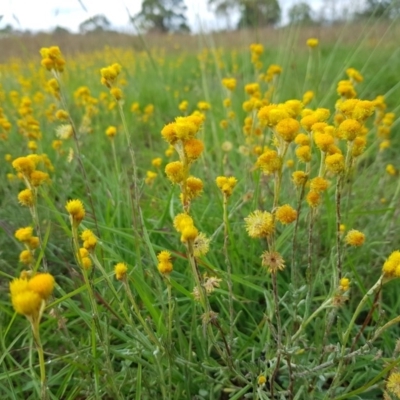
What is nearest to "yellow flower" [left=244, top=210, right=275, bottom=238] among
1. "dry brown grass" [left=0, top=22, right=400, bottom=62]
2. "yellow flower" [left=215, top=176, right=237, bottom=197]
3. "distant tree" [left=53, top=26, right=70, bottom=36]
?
"yellow flower" [left=215, top=176, right=237, bottom=197]

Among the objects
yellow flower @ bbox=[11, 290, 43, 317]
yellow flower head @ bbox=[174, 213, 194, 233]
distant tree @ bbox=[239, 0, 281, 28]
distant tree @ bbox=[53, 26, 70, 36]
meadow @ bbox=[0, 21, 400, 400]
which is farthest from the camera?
distant tree @ bbox=[53, 26, 70, 36]

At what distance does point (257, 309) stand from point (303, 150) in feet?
2.13

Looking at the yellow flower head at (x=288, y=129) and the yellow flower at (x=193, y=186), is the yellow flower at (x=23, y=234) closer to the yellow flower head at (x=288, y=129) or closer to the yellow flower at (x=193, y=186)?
the yellow flower at (x=193, y=186)

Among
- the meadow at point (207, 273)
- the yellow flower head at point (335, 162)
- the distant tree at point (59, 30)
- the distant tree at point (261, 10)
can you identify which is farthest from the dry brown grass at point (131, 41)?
the yellow flower head at point (335, 162)

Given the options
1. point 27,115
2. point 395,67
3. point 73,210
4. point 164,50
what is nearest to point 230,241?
point 73,210

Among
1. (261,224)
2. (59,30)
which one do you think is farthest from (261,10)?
(59,30)

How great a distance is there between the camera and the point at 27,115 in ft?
7.04

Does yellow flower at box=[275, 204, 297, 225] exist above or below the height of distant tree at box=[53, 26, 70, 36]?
below

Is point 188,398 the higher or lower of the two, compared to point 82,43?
lower

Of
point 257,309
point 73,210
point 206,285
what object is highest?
point 73,210

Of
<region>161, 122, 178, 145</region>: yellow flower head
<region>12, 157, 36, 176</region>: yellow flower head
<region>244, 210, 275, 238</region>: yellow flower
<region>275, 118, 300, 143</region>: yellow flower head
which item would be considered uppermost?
<region>161, 122, 178, 145</region>: yellow flower head

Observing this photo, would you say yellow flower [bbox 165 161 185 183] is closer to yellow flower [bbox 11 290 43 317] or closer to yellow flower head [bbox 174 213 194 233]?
yellow flower head [bbox 174 213 194 233]

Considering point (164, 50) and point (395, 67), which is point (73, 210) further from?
point (164, 50)

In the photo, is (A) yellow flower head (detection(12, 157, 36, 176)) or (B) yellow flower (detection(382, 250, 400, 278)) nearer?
(B) yellow flower (detection(382, 250, 400, 278))
